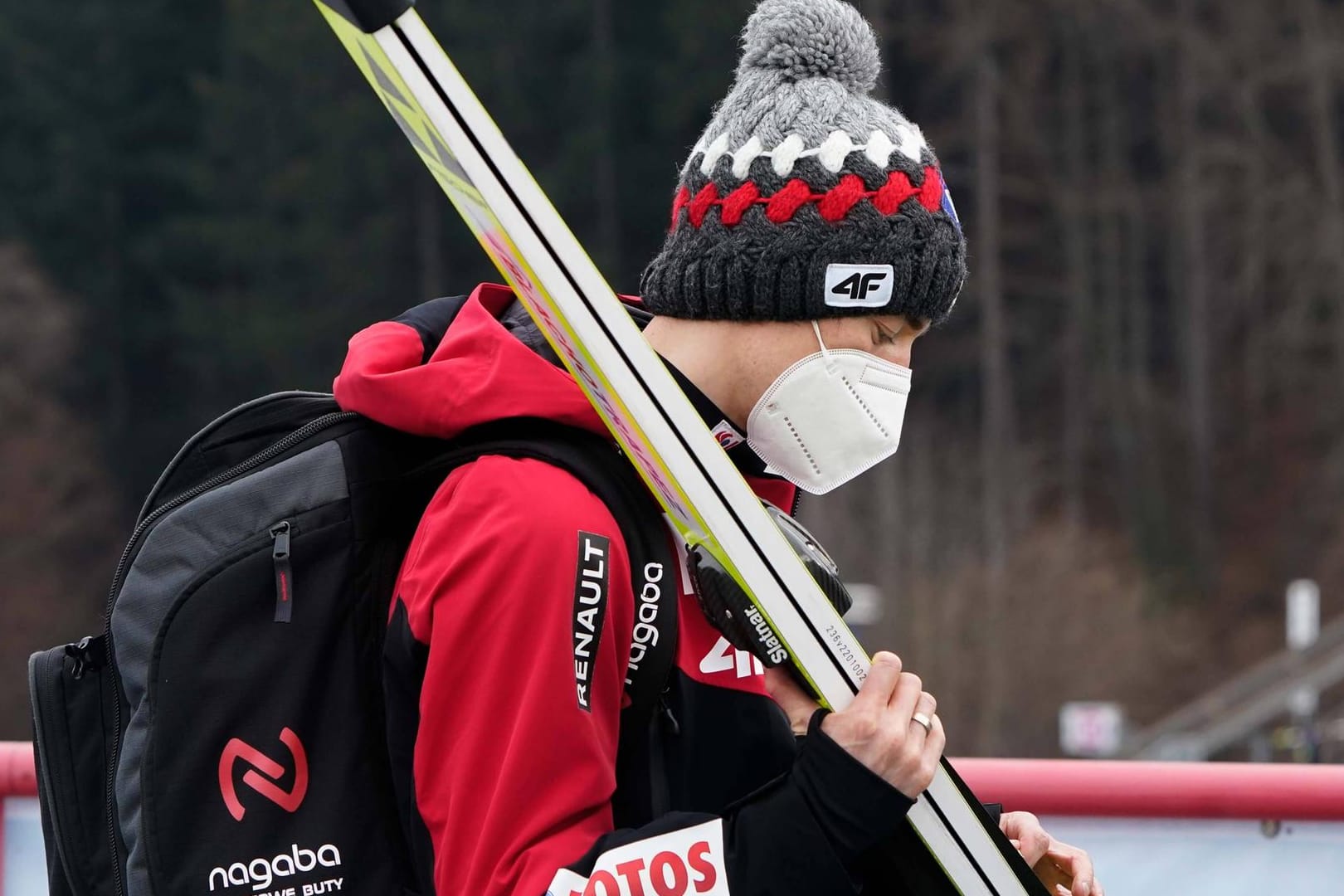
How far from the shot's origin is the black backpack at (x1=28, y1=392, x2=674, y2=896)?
6.44 feet

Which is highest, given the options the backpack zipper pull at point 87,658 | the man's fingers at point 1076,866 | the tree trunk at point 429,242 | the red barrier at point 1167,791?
the tree trunk at point 429,242

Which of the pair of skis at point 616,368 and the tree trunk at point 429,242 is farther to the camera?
the tree trunk at point 429,242

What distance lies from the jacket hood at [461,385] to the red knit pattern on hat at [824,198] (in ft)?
0.80

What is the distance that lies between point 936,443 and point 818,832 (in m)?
29.6

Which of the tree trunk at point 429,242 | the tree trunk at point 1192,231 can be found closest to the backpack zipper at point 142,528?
the tree trunk at point 1192,231

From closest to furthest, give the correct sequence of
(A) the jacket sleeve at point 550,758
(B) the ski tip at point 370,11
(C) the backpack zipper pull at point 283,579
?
(B) the ski tip at point 370,11
(A) the jacket sleeve at point 550,758
(C) the backpack zipper pull at point 283,579

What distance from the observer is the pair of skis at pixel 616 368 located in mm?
1766

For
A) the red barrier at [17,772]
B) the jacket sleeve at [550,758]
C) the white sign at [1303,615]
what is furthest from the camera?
the white sign at [1303,615]

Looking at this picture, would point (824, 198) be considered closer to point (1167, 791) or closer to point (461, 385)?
point (461, 385)

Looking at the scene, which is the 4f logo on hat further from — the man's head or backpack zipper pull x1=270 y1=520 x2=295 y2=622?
backpack zipper pull x1=270 y1=520 x2=295 y2=622

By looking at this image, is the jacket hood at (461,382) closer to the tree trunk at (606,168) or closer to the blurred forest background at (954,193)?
the blurred forest background at (954,193)

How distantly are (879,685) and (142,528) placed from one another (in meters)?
0.76

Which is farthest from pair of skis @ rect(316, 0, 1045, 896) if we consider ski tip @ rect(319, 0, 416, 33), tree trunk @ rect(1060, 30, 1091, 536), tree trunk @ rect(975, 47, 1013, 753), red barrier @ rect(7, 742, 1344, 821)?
tree trunk @ rect(1060, 30, 1091, 536)

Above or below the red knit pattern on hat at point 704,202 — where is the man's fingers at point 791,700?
below
